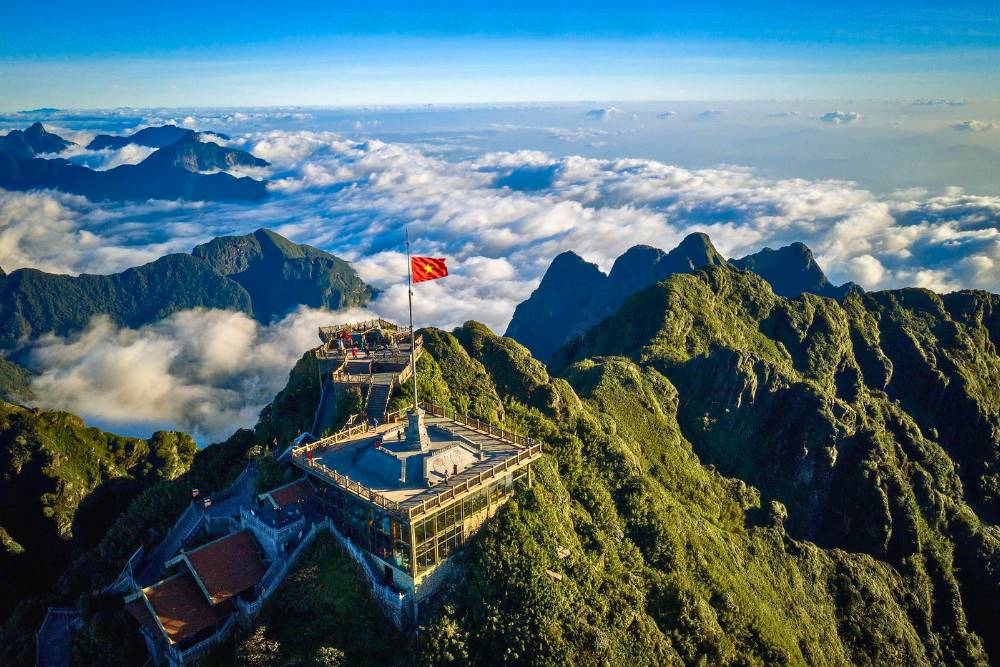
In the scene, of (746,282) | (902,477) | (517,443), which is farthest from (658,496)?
(746,282)

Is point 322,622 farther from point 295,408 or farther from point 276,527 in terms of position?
point 295,408

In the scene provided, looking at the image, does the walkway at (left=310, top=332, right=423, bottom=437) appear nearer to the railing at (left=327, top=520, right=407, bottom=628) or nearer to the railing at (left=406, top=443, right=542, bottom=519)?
the railing at (left=327, top=520, right=407, bottom=628)

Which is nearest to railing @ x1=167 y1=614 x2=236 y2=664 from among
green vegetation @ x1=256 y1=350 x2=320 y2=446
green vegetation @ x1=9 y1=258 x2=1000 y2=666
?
green vegetation @ x1=9 y1=258 x2=1000 y2=666

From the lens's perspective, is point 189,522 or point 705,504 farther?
point 705,504

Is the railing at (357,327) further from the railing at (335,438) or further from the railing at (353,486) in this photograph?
the railing at (353,486)

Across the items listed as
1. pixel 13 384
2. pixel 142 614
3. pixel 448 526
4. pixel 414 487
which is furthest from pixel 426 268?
pixel 13 384

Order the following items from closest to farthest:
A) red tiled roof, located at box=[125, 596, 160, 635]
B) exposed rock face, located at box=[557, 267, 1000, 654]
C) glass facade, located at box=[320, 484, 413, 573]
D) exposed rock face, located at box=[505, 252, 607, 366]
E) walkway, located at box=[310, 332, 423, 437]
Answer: glass facade, located at box=[320, 484, 413, 573] → red tiled roof, located at box=[125, 596, 160, 635] → walkway, located at box=[310, 332, 423, 437] → exposed rock face, located at box=[557, 267, 1000, 654] → exposed rock face, located at box=[505, 252, 607, 366]

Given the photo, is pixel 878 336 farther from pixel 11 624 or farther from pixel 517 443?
pixel 11 624

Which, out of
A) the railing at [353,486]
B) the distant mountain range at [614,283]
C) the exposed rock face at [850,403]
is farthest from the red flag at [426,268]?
the distant mountain range at [614,283]
